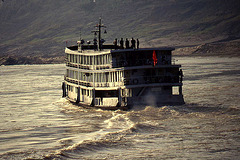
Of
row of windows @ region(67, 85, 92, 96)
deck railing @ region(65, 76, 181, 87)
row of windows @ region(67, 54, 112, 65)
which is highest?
row of windows @ region(67, 54, 112, 65)

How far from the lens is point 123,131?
41906 mm

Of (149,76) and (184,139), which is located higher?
(149,76)

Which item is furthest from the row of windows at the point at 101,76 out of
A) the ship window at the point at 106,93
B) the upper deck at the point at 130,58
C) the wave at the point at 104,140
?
the wave at the point at 104,140

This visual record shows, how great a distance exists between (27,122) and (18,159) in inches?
610

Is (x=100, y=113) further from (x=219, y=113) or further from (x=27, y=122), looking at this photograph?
(x=219, y=113)

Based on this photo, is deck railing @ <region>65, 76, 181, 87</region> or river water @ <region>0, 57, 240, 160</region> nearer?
river water @ <region>0, 57, 240, 160</region>

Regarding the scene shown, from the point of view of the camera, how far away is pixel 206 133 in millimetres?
40094

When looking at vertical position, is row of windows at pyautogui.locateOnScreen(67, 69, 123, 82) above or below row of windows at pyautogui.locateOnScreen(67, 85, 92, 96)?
above

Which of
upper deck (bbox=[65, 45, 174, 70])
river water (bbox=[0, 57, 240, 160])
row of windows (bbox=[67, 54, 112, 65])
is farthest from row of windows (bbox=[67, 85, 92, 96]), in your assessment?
row of windows (bbox=[67, 54, 112, 65])

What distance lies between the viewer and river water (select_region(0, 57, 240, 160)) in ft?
113

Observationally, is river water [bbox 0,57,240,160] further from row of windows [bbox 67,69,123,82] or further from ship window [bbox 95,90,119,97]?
row of windows [bbox 67,69,123,82]

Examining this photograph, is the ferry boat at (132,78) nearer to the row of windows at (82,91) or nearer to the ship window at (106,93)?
the ship window at (106,93)

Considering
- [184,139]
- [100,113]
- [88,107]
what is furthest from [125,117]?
[184,139]

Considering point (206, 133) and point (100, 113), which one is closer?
point (206, 133)
